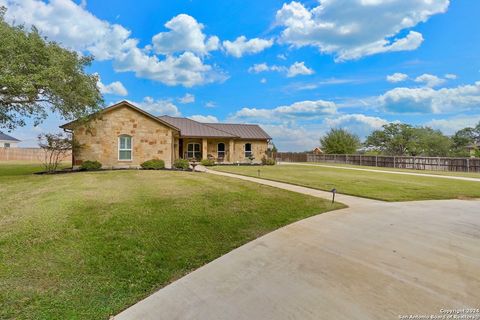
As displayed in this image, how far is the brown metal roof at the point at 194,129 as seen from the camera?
27859 mm

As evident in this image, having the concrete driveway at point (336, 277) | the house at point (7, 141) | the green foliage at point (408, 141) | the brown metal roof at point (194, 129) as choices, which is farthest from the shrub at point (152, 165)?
the green foliage at point (408, 141)

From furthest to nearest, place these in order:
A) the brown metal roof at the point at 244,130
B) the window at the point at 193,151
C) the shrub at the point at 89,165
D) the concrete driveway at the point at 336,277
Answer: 1. the brown metal roof at the point at 244,130
2. the window at the point at 193,151
3. the shrub at the point at 89,165
4. the concrete driveway at the point at 336,277

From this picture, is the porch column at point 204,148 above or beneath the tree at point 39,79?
beneath

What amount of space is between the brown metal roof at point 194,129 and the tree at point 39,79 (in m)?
11.5

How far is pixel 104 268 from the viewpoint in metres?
4.29

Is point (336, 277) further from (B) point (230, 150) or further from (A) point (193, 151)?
(B) point (230, 150)

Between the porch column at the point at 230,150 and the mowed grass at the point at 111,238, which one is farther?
the porch column at the point at 230,150

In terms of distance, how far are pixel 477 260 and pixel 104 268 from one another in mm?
5333

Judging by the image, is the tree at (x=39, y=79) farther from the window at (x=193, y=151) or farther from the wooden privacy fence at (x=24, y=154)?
the wooden privacy fence at (x=24, y=154)

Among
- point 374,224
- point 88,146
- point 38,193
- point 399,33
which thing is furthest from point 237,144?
point 374,224

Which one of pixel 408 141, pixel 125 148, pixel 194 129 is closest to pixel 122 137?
pixel 125 148

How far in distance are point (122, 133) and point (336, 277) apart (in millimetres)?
17999

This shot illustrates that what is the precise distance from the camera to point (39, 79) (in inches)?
505

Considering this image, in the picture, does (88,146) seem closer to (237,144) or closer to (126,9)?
(126,9)
